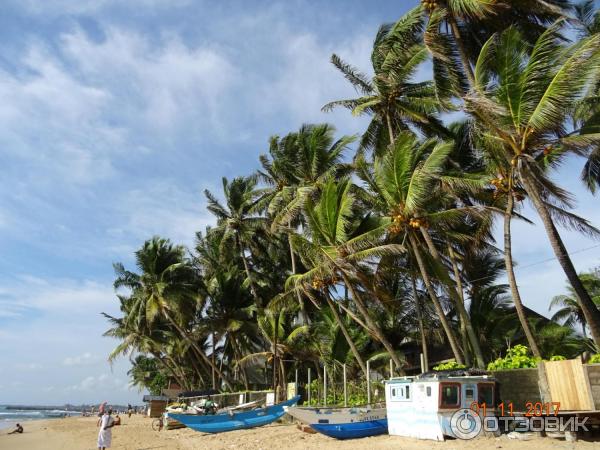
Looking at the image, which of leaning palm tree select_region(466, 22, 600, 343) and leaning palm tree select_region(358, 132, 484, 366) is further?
leaning palm tree select_region(358, 132, 484, 366)

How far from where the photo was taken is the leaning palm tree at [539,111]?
13094 mm

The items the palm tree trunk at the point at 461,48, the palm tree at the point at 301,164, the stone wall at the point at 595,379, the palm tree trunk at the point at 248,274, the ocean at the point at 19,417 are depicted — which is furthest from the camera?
the ocean at the point at 19,417

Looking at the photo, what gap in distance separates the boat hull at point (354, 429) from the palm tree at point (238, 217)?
17.0 meters

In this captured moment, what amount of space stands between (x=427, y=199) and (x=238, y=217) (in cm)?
1782

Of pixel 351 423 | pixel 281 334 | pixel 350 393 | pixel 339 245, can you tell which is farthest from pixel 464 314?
pixel 281 334

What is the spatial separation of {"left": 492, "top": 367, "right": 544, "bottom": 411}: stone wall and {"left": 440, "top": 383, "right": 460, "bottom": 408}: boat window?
1.35 m

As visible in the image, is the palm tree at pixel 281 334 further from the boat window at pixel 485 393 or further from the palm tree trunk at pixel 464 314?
the boat window at pixel 485 393

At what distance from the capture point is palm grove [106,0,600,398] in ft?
46.2

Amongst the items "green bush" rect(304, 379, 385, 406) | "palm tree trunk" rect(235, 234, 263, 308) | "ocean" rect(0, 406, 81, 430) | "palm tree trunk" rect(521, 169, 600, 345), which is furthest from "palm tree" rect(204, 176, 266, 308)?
"ocean" rect(0, 406, 81, 430)

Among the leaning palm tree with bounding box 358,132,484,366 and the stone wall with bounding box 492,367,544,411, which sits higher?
the leaning palm tree with bounding box 358,132,484,366

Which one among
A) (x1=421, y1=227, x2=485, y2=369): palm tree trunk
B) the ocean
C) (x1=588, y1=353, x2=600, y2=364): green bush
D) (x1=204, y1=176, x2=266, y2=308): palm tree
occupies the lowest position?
the ocean

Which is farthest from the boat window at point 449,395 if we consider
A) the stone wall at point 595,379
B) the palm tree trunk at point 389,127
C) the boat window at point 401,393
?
the palm tree trunk at point 389,127

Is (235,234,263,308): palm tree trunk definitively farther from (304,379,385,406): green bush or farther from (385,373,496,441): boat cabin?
(385,373,496,441): boat cabin

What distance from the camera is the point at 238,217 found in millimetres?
32812
